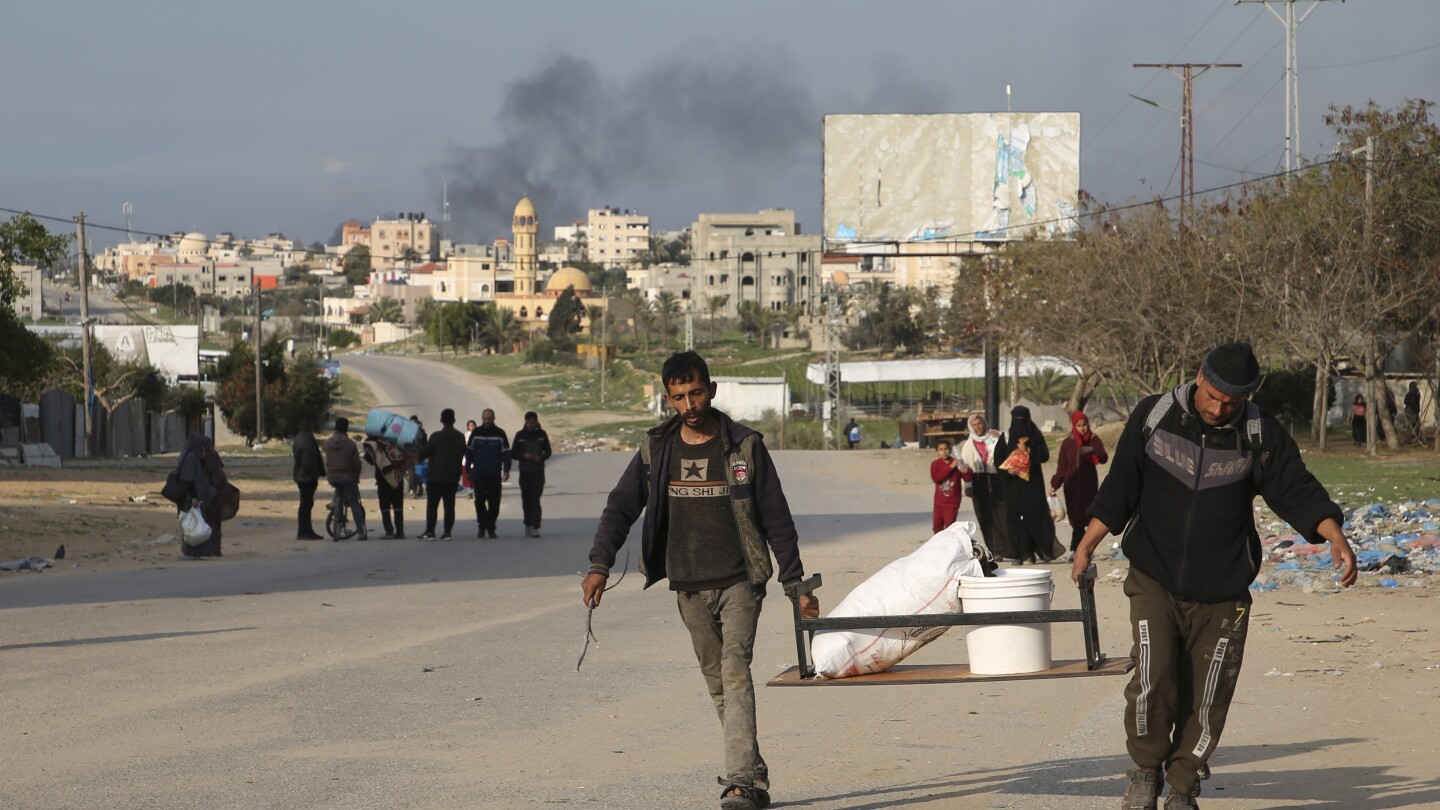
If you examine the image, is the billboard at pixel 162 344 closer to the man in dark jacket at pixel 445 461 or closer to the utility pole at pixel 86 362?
the utility pole at pixel 86 362

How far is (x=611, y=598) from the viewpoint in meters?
14.4

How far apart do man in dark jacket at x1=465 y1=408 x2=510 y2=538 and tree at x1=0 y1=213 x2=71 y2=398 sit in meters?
14.9

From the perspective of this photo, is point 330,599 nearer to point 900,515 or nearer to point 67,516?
point 67,516

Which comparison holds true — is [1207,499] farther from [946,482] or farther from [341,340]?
[341,340]

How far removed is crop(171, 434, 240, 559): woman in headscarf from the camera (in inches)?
705

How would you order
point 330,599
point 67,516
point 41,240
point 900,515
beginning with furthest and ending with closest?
point 41,240, point 900,515, point 67,516, point 330,599

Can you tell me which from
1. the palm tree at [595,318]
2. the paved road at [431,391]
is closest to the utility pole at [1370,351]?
the paved road at [431,391]

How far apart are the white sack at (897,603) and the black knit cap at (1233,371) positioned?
4.43ft

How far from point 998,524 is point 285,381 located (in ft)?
187

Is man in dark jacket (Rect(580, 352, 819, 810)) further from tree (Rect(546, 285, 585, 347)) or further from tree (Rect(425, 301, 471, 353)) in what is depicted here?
tree (Rect(425, 301, 471, 353))

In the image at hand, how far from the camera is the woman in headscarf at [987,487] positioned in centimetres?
1634

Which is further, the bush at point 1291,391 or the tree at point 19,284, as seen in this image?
the bush at point 1291,391

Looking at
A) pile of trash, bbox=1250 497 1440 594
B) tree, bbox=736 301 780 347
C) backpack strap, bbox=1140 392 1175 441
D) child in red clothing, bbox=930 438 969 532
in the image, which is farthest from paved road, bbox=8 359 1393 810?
tree, bbox=736 301 780 347

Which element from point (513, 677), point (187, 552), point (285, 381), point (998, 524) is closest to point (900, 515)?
point (998, 524)
